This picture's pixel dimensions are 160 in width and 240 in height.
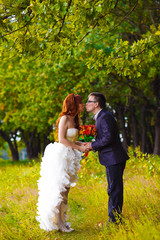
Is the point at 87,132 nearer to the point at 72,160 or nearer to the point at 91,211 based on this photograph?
the point at 72,160

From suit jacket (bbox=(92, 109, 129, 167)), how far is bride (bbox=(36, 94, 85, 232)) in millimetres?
398

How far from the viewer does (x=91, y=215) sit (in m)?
6.82

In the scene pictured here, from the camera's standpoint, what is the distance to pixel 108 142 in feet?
17.6

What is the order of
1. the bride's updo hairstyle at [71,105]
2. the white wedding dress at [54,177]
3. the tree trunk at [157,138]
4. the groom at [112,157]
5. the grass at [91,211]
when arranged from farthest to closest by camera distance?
the tree trunk at [157,138] < the bride's updo hairstyle at [71,105] < the white wedding dress at [54,177] < the groom at [112,157] < the grass at [91,211]

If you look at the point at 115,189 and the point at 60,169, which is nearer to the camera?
the point at 115,189

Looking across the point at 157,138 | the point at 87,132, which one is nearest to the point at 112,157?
the point at 87,132

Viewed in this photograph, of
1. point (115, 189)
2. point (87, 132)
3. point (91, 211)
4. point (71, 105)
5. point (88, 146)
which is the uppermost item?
point (71, 105)

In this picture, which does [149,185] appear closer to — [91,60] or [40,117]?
[91,60]

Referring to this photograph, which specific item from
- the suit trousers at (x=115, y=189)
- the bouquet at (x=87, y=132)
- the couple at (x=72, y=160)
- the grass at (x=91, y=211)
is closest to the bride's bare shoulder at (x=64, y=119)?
the couple at (x=72, y=160)

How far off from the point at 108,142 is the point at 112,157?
0.93 feet

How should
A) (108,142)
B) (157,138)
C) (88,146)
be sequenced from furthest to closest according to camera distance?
A: (157,138), (88,146), (108,142)

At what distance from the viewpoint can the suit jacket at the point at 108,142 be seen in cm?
536

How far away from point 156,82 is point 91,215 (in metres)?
11.6

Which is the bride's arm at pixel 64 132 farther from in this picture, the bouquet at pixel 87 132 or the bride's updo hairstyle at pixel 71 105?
the bouquet at pixel 87 132
